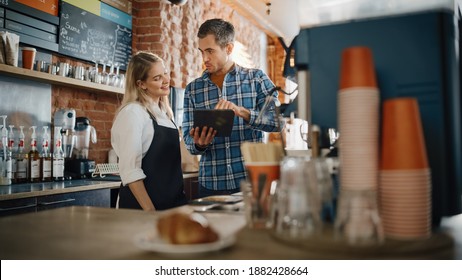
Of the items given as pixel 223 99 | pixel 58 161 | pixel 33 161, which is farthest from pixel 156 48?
pixel 223 99

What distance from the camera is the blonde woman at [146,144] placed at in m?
1.88

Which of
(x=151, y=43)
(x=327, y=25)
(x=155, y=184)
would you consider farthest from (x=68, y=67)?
(x=327, y=25)

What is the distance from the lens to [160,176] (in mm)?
1966

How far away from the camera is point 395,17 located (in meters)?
1.01

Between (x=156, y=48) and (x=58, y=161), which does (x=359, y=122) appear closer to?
(x=58, y=161)

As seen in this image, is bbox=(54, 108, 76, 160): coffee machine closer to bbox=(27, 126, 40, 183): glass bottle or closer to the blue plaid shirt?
bbox=(27, 126, 40, 183): glass bottle

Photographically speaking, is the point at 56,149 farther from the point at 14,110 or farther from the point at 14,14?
the point at 14,14

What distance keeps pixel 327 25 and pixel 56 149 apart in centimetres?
247

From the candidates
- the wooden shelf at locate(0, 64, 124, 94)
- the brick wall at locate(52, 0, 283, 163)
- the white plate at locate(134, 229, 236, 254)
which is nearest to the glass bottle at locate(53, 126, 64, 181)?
the brick wall at locate(52, 0, 283, 163)

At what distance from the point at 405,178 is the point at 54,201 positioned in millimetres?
2073

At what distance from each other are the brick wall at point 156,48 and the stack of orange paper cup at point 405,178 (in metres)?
2.81

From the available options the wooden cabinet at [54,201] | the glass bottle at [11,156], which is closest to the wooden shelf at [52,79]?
the glass bottle at [11,156]

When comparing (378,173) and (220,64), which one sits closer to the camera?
(378,173)

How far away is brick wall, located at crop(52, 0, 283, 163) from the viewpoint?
3387mm
